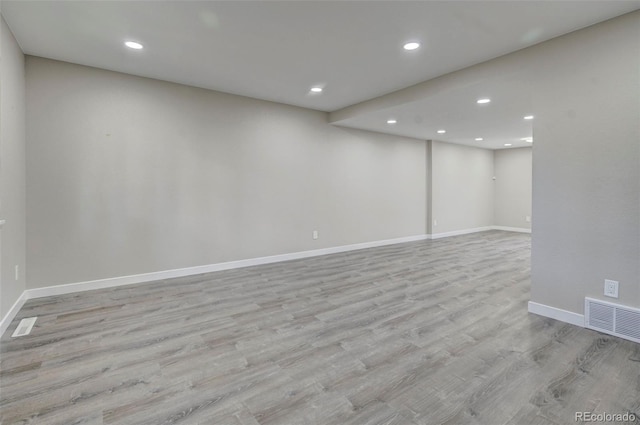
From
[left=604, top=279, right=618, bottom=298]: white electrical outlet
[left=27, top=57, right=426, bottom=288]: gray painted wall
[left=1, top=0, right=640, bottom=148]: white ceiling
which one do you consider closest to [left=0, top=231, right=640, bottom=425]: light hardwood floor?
[left=604, top=279, right=618, bottom=298]: white electrical outlet

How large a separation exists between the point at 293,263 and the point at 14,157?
3577 mm

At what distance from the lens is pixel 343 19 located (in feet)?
8.34

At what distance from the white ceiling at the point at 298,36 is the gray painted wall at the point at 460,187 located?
11.7 feet

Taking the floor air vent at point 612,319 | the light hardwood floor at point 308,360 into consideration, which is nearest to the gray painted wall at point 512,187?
the light hardwood floor at point 308,360

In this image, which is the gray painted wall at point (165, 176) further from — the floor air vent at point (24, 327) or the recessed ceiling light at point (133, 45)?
the recessed ceiling light at point (133, 45)

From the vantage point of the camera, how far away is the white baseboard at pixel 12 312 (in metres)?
2.51

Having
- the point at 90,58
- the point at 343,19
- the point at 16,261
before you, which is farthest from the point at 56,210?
the point at 343,19

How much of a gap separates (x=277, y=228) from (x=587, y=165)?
4.04 meters

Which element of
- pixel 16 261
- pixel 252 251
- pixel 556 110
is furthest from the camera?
pixel 252 251

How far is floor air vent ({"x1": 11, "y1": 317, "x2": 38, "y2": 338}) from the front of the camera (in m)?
2.51

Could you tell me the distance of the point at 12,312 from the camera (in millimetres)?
2789

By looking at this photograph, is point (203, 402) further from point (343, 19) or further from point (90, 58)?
point (90, 58)

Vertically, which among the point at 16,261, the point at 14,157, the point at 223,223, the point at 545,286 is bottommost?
the point at 545,286

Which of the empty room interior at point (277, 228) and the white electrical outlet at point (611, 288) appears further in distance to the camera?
the white electrical outlet at point (611, 288)
